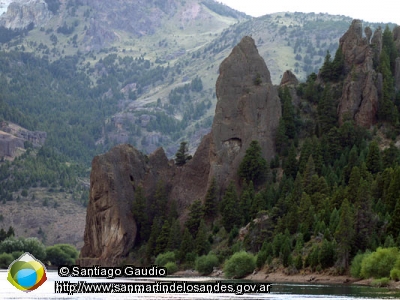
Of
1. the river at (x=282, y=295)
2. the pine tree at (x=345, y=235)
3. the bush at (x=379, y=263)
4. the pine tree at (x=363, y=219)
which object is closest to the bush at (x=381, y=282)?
the bush at (x=379, y=263)

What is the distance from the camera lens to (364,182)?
19438cm

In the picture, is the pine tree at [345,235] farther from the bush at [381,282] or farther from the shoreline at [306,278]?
the bush at [381,282]

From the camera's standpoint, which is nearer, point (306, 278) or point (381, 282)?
point (381, 282)

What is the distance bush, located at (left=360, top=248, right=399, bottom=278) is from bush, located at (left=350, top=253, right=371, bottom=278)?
4.04 m

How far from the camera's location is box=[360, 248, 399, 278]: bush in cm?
16462

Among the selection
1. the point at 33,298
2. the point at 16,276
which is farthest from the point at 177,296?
the point at 16,276

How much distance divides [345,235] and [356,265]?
7.41 meters

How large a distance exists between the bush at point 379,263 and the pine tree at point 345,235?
10227 millimetres

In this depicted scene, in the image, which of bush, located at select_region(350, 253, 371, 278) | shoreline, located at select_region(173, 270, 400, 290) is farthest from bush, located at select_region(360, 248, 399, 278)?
bush, located at select_region(350, 253, 371, 278)

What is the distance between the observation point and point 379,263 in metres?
166

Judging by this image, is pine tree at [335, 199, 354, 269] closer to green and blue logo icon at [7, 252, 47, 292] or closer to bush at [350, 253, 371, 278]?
bush at [350, 253, 371, 278]

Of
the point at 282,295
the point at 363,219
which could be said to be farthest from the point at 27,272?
the point at 363,219

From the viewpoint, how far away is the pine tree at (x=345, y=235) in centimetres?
17912

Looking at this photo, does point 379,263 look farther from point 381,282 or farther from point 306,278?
point 306,278
